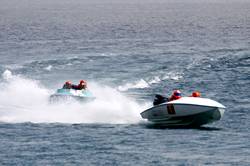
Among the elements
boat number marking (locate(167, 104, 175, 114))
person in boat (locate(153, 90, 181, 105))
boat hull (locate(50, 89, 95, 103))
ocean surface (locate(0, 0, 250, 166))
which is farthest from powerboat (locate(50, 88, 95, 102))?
boat number marking (locate(167, 104, 175, 114))

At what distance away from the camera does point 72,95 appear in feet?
171

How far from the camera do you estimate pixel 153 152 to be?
133 feet

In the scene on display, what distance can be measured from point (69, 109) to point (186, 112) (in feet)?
27.0

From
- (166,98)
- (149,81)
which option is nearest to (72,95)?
(166,98)

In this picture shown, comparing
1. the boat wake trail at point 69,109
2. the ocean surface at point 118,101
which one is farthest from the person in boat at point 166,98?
the boat wake trail at point 69,109

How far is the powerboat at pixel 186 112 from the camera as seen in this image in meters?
45.9

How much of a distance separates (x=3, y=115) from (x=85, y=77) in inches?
668

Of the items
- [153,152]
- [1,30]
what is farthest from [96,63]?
[1,30]

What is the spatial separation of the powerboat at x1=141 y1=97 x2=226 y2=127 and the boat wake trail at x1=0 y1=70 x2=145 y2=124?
79.9 inches

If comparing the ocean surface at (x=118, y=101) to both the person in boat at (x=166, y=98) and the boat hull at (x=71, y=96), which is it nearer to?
the boat hull at (x=71, y=96)

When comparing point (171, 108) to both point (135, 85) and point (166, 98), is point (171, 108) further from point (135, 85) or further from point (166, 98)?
point (135, 85)

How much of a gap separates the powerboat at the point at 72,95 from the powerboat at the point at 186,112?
5679mm

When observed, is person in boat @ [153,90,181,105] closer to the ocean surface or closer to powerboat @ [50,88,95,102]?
the ocean surface

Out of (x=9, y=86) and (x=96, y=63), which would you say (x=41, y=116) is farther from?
(x=96, y=63)
